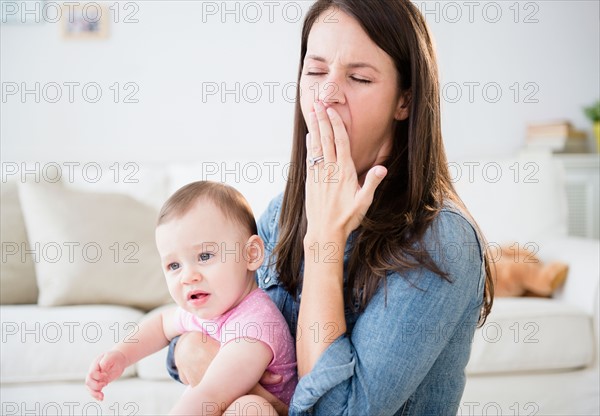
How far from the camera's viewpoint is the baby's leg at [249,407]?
1057 millimetres

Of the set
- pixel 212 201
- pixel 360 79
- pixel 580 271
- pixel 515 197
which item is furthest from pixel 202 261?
pixel 515 197

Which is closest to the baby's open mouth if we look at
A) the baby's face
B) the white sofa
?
the baby's face

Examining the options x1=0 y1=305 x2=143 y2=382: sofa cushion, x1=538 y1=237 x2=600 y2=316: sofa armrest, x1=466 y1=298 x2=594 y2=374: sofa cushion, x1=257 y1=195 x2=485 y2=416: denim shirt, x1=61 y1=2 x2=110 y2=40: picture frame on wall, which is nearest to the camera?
x1=257 y1=195 x2=485 y2=416: denim shirt

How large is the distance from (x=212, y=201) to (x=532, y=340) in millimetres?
1689

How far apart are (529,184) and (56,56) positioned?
253cm

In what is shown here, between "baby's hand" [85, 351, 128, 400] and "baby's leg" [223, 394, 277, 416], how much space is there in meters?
0.30

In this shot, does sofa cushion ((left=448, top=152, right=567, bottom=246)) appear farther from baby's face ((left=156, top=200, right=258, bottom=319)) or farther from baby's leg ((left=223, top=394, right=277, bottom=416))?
baby's leg ((left=223, top=394, right=277, bottom=416))

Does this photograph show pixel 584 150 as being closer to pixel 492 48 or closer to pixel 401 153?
pixel 492 48

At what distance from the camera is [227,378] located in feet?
3.60

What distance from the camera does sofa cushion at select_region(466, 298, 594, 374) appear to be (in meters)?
2.46

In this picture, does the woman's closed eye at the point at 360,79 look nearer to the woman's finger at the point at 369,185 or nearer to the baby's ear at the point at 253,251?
the woman's finger at the point at 369,185

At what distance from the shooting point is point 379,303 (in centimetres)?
108

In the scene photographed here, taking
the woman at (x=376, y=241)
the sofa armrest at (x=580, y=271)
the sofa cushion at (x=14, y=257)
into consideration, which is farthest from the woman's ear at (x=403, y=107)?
the sofa cushion at (x=14, y=257)

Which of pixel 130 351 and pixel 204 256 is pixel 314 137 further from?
pixel 130 351
